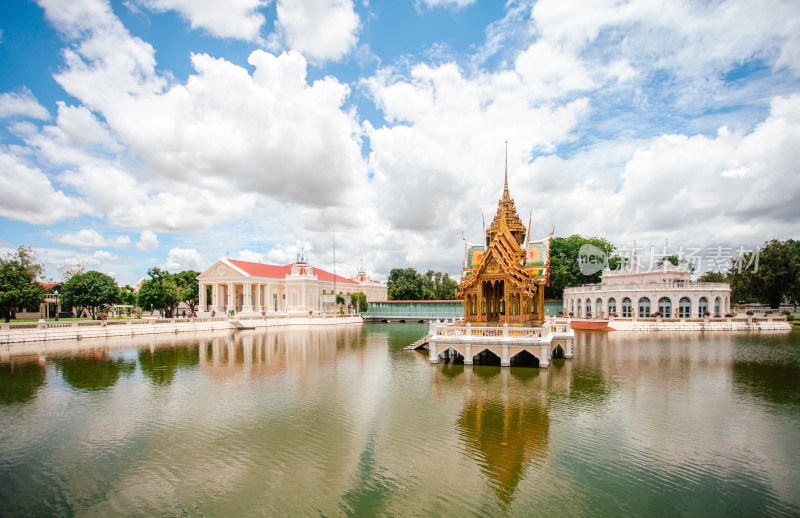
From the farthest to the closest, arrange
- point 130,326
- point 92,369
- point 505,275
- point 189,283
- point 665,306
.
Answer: point 189,283 < point 665,306 < point 130,326 < point 505,275 < point 92,369

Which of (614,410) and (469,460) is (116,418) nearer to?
(469,460)

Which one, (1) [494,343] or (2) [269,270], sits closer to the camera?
(1) [494,343]

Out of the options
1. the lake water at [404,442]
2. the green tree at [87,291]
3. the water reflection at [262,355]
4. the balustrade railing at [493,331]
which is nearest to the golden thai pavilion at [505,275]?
the balustrade railing at [493,331]

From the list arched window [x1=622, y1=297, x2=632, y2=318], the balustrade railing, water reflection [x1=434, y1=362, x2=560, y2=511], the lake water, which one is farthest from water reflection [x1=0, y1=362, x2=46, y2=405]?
arched window [x1=622, y1=297, x2=632, y2=318]

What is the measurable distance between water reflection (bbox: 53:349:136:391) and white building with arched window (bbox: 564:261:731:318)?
1774 inches

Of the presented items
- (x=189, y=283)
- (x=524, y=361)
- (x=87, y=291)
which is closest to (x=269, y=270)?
(x=189, y=283)

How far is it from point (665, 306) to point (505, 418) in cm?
4334

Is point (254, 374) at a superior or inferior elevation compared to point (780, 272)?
inferior

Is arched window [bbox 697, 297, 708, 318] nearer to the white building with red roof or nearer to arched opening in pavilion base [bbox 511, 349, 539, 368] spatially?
arched opening in pavilion base [bbox 511, 349, 539, 368]

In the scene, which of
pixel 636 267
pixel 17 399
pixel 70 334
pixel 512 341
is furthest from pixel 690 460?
pixel 636 267

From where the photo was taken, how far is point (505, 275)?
20.5 meters

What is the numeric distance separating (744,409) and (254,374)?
18.0 meters

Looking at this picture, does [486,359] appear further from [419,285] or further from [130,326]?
[419,285]

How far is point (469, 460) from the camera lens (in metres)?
8.55
